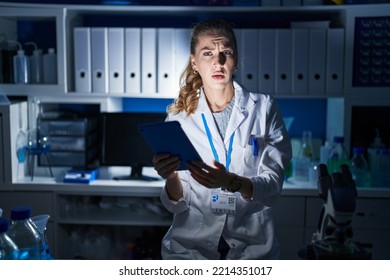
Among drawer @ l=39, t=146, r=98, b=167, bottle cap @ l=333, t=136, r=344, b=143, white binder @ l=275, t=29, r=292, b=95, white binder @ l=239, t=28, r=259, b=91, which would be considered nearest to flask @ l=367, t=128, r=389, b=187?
bottle cap @ l=333, t=136, r=344, b=143

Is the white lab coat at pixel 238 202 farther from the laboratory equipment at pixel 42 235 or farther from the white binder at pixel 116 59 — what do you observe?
the white binder at pixel 116 59

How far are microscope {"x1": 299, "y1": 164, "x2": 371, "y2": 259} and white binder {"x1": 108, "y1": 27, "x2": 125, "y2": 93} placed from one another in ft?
4.22

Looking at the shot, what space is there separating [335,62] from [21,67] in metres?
1.33

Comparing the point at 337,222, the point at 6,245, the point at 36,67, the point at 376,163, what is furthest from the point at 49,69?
the point at 337,222

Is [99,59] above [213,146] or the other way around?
above

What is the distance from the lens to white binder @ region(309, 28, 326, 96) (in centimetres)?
213

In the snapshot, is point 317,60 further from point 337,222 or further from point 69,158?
point 337,222

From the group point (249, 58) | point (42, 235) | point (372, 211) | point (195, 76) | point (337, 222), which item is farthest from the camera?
point (249, 58)

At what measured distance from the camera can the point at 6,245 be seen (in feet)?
3.68

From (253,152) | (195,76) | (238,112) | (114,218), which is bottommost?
(114,218)

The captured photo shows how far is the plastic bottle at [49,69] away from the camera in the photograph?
2277 millimetres

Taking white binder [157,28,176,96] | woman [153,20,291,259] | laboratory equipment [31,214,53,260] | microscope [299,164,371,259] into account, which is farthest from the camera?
white binder [157,28,176,96]

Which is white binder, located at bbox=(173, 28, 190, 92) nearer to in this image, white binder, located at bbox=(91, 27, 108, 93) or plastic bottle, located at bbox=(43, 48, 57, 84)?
white binder, located at bbox=(91, 27, 108, 93)

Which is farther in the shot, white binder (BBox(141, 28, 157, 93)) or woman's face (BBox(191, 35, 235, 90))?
white binder (BBox(141, 28, 157, 93))
